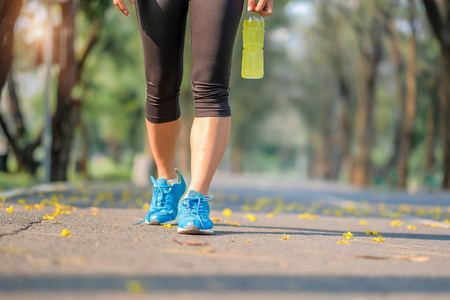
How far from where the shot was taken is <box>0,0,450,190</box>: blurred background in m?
15.5

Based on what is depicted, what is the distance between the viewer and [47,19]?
52.2 ft

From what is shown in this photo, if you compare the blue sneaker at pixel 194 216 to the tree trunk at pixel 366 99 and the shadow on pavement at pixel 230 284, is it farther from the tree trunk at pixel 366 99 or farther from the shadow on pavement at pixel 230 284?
the tree trunk at pixel 366 99

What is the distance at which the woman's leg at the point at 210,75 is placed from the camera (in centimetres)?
402

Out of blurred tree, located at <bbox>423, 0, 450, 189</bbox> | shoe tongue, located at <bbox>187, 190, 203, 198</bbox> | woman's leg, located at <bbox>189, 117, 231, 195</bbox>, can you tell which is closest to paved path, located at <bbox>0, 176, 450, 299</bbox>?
shoe tongue, located at <bbox>187, 190, 203, 198</bbox>

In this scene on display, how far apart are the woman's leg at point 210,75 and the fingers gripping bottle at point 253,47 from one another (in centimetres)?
39

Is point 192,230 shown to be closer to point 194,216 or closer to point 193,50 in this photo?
point 194,216

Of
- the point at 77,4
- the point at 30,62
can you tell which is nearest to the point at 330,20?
the point at 30,62

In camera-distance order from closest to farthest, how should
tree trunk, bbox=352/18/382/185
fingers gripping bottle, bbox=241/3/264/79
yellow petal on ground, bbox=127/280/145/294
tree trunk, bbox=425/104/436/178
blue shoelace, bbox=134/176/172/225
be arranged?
yellow petal on ground, bbox=127/280/145/294
blue shoelace, bbox=134/176/172/225
fingers gripping bottle, bbox=241/3/264/79
tree trunk, bbox=352/18/382/185
tree trunk, bbox=425/104/436/178

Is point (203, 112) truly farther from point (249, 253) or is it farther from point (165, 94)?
point (249, 253)

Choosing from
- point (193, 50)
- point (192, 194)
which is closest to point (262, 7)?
point (193, 50)

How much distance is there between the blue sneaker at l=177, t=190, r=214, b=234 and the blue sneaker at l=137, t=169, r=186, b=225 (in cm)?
42

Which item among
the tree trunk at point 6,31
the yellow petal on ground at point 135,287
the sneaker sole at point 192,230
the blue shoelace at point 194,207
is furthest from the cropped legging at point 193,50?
the tree trunk at point 6,31

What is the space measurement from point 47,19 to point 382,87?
22.6 m

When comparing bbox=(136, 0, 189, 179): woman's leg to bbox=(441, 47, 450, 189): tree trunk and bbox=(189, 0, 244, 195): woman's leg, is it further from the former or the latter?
bbox=(441, 47, 450, 189): tree trunk
